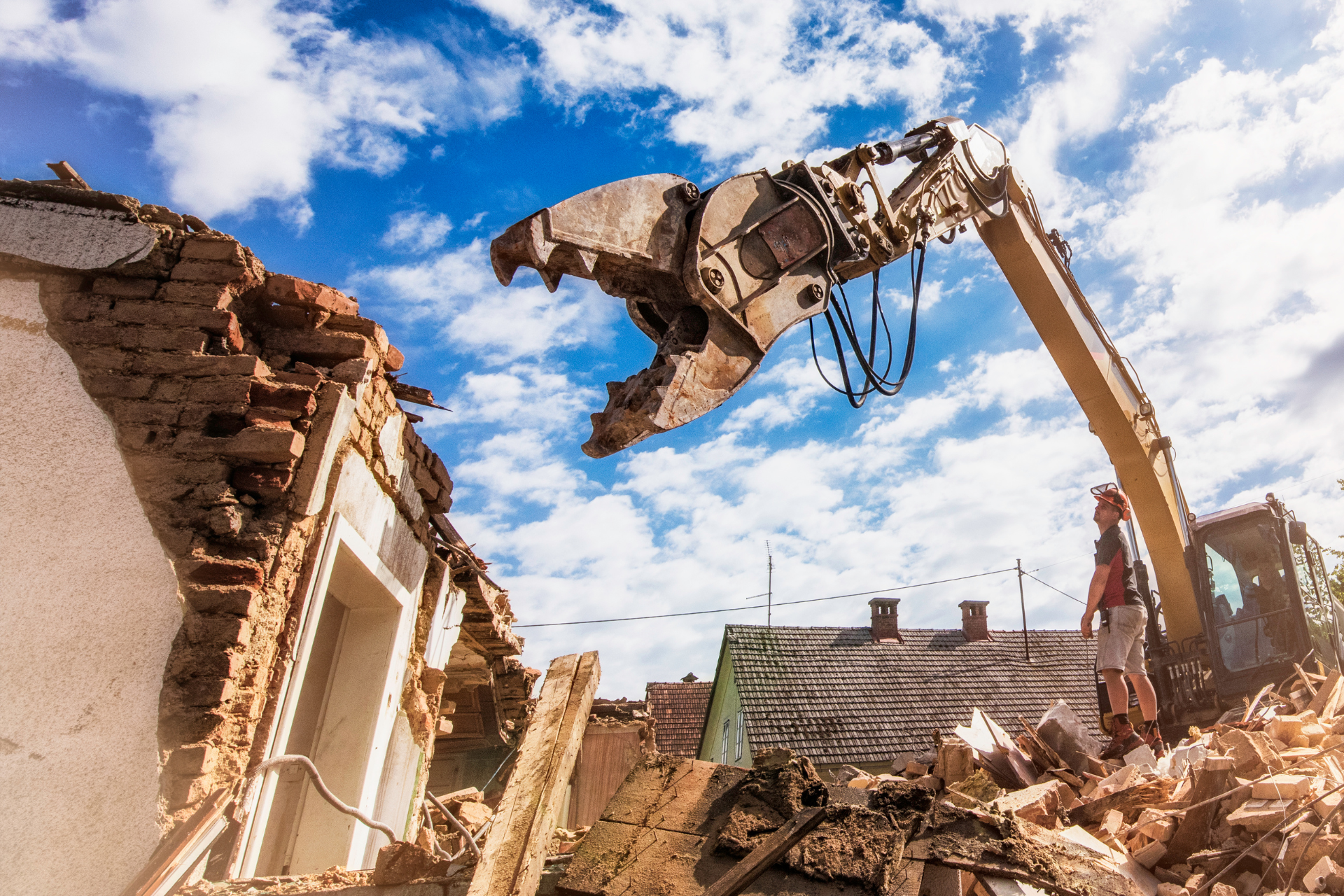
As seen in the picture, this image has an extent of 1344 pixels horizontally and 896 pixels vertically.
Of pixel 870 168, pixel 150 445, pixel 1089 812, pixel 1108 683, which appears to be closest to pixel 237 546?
pixel 150 445

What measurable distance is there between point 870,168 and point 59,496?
3940 mm

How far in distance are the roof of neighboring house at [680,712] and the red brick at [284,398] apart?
1702 cm

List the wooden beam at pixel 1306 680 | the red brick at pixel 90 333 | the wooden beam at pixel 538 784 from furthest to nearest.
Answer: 1. the wooden beam at pixel 1306 680
2. the red brick at pixel 90 333
3. the wooden beam at pixel 538 784

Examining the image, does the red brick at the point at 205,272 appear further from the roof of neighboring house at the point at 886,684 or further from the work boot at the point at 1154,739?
the roof of neighboring house at the point at 886,684

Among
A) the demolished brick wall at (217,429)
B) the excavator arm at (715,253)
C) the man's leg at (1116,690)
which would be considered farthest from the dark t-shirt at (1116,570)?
the demolished brick wall at (217,429)

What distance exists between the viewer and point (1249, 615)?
702cm

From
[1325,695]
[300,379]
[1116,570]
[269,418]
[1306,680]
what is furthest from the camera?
[1306,680]

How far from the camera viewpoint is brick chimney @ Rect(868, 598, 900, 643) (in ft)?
60.4

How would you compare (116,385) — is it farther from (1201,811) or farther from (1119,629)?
(1119,629)

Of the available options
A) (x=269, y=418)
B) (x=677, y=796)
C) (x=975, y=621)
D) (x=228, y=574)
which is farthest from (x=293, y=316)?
(x=975, y=621)

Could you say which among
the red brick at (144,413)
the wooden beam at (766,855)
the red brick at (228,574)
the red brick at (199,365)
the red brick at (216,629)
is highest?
the red brick at (199,365)

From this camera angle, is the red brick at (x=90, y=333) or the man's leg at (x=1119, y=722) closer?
the red brick at (x=90, y=333)

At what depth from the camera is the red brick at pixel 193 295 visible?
3.42 metres

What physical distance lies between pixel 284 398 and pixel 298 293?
563mm
